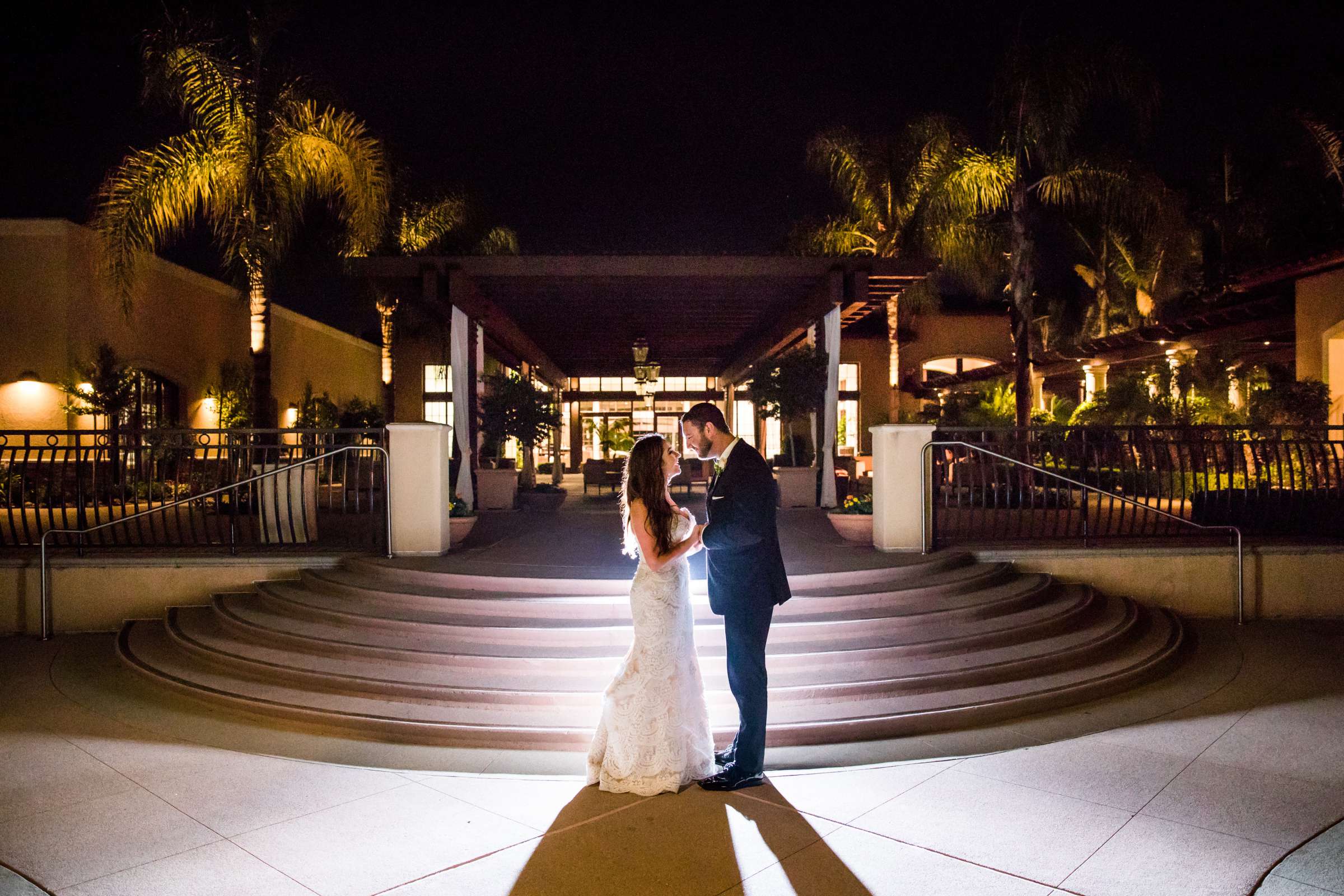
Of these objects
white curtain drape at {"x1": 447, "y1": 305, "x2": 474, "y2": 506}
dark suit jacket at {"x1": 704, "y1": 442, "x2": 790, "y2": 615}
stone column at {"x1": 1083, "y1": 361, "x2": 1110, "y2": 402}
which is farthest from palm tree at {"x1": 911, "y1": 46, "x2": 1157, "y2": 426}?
dark suit jacket at {"x1": 704, "y1": 442, "x2": 790, "y2": 615}

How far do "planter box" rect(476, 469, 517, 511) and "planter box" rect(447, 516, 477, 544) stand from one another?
456 cm

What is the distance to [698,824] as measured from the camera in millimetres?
3918

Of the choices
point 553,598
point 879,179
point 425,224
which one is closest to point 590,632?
point 553,598

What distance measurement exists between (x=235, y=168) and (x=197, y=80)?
1.27 m

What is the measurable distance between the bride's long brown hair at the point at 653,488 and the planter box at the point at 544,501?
31.0 ft

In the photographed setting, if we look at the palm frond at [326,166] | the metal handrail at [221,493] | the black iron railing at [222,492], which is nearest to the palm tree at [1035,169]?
the palm frond at [326,166]

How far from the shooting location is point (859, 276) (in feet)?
39.8

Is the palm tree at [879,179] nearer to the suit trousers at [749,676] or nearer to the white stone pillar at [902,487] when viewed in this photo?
the white stone pillar at [902,487]

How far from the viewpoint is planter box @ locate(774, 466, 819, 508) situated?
544 inches

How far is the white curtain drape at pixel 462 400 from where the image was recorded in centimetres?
1224

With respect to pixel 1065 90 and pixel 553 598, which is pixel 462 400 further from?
pixel 1065 90

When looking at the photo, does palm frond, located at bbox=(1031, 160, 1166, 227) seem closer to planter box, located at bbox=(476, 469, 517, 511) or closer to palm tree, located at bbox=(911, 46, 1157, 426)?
palm tree, located at bbox=(911, 46, 1157, 426)

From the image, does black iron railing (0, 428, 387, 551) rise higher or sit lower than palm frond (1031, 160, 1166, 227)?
lower

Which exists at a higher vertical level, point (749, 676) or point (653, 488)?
point (653, 488)
